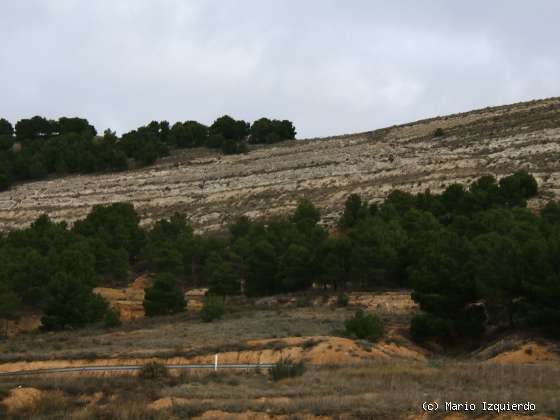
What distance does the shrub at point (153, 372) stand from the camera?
71.3ft

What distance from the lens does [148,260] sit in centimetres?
5597

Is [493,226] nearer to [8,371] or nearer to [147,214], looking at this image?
[8,371]

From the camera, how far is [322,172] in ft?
254

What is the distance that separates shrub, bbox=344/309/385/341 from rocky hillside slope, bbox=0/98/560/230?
3042 cm

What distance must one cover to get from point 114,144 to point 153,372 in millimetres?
85043

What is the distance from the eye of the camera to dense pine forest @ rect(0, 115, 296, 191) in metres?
96.4

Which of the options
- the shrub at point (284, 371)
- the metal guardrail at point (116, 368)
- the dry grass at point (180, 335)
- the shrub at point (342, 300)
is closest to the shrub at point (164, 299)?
the dry grass at point (180, 335)

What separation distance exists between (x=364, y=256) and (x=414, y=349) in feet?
38.3

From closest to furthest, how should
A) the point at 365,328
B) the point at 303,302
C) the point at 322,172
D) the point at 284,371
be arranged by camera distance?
the point at 284,371 < the point at 365,328 < the point at 303,302 < the point at 322,172

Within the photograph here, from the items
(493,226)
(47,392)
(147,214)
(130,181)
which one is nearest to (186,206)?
(147,214)

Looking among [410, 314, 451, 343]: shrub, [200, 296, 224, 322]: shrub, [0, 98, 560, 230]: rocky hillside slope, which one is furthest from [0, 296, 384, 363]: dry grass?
[0, 98, 560, 230]: rocky hillside slope

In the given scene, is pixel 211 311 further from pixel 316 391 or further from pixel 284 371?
pixel 316 391

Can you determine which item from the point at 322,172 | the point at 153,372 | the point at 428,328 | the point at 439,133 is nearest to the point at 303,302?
the point at 428,328

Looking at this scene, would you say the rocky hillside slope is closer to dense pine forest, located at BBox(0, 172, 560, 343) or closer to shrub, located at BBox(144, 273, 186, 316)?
dense pine forest, located at BBox(0, 172, 560, 343)
